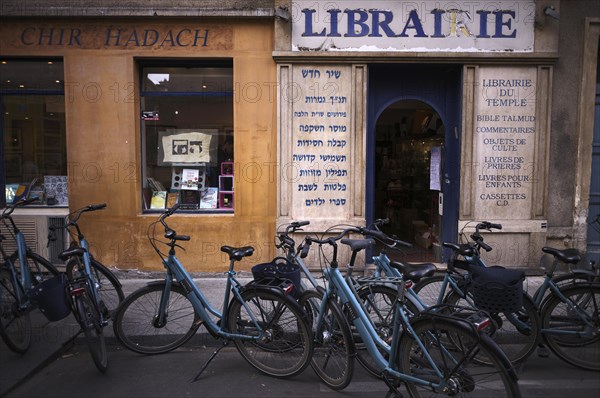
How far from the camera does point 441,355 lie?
3.20 m

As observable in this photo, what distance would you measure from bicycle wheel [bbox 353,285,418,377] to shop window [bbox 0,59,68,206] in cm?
567

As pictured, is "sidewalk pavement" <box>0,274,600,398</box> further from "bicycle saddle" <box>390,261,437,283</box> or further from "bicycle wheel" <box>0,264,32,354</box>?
"bicycle saddle" <box>390,261,437,283</box>

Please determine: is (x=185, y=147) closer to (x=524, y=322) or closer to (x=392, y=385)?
(x=392, y=385)

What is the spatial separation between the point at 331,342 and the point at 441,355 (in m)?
1.03

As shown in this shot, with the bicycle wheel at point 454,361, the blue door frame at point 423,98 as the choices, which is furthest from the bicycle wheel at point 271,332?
the blue door frame at point 423,98

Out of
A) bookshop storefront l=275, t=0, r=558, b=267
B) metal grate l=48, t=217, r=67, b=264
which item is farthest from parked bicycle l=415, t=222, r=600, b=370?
metal grate l=48, t=217, r=67, b=264

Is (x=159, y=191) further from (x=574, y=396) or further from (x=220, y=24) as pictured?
(x=574, y=396)

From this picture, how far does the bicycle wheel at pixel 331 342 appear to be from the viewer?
3.79 m

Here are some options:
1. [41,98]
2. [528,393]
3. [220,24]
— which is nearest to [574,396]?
[528,393]

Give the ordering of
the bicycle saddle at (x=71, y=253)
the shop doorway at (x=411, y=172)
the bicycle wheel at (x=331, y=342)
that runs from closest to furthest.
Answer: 1. the bicycle wheel at (x=331, y=342)
2. the bicycle saddle at (x=71, y=253)
3. the shop doorway at (x=411, y=172)

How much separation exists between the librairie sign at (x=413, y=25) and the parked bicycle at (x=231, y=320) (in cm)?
410

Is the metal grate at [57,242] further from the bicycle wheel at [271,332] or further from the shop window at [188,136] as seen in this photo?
the bicycle wheel at [271,332]

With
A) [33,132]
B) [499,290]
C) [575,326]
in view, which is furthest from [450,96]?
[33,132]

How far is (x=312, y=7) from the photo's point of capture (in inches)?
277
